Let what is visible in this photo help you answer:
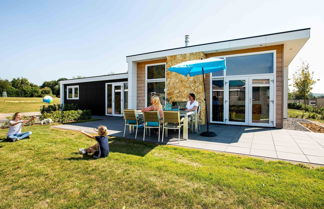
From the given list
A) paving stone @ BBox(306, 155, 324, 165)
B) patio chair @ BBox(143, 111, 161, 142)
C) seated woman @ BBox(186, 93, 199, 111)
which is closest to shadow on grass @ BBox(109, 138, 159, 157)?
patio chair @ BBox(143, 111, 161, 142)

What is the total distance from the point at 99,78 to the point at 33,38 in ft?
14.8

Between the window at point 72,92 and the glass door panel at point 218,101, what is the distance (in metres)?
11.8

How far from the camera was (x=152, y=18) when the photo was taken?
8883 millimetres

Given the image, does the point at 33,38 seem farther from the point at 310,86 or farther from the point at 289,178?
the point at 310,86

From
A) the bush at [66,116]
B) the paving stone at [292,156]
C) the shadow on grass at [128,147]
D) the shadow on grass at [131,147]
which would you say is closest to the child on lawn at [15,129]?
the shadow on grass at [128,147]

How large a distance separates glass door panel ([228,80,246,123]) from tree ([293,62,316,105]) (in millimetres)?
10588

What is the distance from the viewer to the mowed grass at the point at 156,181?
1.78 metres

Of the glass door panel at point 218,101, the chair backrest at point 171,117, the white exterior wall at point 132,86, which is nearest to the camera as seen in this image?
the chair backrest at point 171,117

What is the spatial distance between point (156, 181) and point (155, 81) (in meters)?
7.34

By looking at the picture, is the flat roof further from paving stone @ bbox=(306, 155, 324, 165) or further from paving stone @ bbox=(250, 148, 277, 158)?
paving stone @ bbox=(306, 155, 324, 165)

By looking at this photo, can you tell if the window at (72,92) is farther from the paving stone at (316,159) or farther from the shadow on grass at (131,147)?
the paving stone at (316,159)

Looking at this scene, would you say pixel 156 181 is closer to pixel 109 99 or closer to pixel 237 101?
pixel 237 101

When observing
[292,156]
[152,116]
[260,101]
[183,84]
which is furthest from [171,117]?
[260,101]

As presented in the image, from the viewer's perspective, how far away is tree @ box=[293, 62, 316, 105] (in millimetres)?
13319
